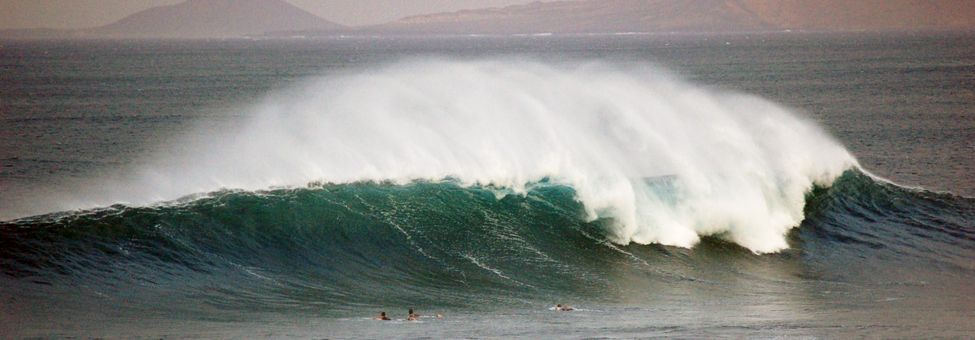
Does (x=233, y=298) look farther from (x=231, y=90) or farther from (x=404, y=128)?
(x=231, y=90)

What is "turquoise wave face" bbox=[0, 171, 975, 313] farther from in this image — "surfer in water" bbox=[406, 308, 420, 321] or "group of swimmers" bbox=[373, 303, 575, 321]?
"surfer in water" bbox=[406, 308, 420, 321]

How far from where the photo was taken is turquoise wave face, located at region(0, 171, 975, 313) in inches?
725

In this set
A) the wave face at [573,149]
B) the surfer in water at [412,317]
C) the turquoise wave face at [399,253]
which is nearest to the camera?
the surfer in water at [412,317]

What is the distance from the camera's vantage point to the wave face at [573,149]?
78.0 feet

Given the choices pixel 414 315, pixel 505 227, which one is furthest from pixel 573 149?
pixel 414 315

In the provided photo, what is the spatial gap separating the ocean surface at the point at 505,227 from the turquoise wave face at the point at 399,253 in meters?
0.06

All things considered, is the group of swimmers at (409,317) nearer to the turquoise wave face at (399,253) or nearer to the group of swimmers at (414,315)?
the group of swimmers at (414,315)

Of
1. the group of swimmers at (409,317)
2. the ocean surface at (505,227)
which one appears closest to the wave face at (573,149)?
the ocean surface at (505,227)

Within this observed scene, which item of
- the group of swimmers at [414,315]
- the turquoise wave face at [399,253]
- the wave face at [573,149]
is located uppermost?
the wave face at [573,149]

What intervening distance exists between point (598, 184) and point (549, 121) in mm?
3551

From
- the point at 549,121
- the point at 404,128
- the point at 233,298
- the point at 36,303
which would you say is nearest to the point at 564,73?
the point at 549,121

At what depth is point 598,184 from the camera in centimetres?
2433

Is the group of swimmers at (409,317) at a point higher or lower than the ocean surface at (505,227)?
lower

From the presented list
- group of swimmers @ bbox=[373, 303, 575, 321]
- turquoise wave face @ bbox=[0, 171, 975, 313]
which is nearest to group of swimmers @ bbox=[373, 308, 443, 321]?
group of swimmers @ bbox=[373, 303, 575, 321]
